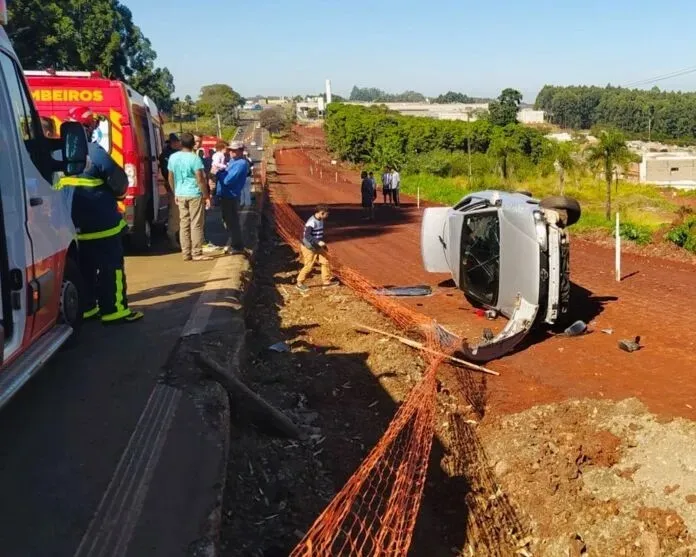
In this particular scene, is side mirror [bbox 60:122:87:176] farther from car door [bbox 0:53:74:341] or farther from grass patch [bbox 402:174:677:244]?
grass patch [bbox 402:174:677:244]

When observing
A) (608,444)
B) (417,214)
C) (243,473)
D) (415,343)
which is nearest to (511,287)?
(415,343)

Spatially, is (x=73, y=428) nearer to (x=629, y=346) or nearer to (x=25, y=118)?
(x=25, y=118)

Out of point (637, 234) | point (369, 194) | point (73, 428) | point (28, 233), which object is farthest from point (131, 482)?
point (369, 194)

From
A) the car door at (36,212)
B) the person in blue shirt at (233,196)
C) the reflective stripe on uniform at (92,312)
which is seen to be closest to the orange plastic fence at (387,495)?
the car door at (36,212)

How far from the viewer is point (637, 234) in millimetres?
16281

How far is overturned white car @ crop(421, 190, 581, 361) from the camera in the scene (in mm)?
7918

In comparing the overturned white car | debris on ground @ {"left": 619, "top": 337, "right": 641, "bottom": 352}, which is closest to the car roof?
the overturned white car

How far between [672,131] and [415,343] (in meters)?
131

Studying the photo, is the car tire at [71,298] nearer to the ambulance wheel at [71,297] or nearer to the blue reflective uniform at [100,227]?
the ambulance wheel at [71,297]

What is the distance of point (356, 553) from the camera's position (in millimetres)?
4133

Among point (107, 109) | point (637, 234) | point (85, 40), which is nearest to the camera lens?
point (107, 109)

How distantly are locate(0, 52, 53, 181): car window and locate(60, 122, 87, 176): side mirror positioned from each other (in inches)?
5.2

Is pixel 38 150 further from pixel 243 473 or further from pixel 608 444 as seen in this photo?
pixel 608 444

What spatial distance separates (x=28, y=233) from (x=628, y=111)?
142730 millimetres
